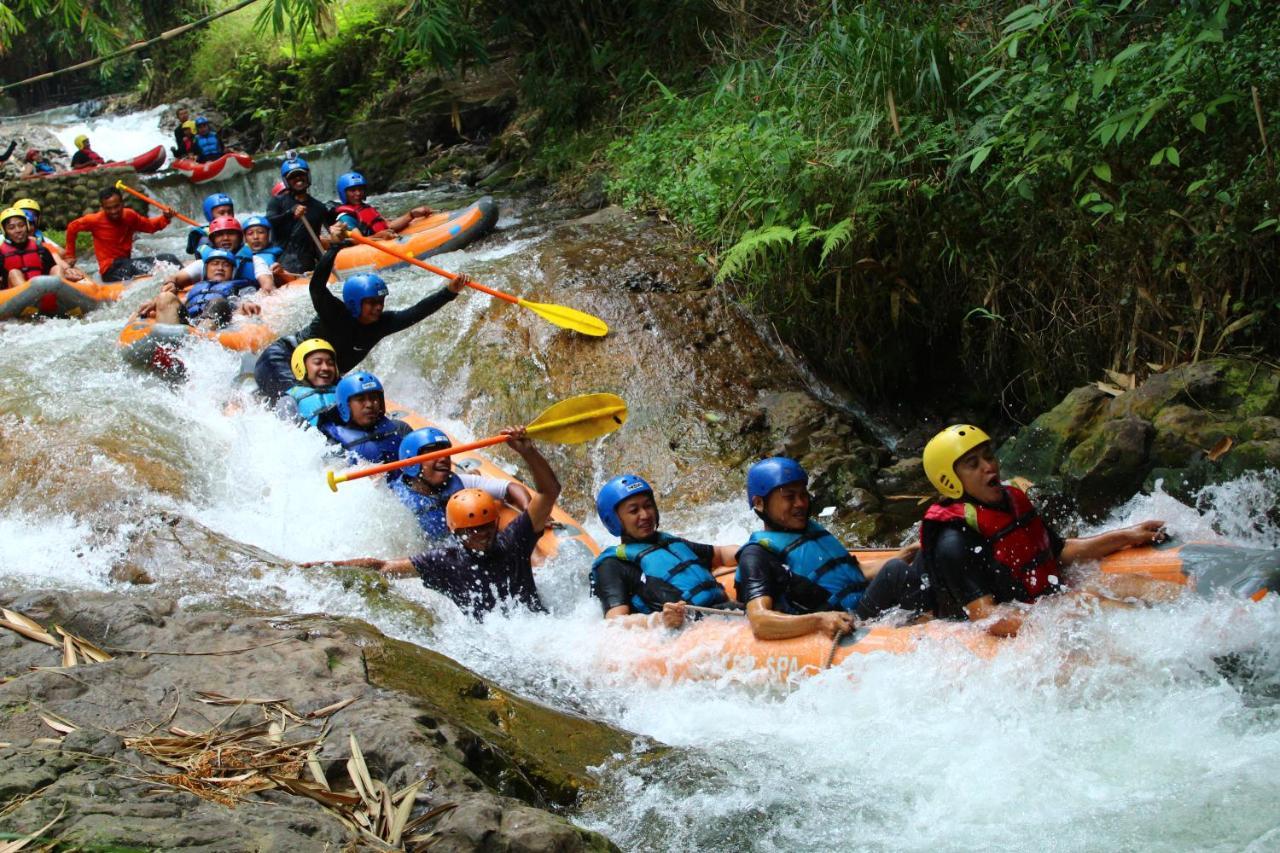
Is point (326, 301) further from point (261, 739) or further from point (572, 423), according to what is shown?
point (261, 739)

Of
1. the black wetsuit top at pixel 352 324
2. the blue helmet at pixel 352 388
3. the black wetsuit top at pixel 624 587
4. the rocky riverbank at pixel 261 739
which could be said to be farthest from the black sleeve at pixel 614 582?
the black wetsuit top at pixel 352 324

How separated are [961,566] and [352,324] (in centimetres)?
479

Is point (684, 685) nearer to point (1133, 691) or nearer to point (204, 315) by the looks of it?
point (1133, 691)

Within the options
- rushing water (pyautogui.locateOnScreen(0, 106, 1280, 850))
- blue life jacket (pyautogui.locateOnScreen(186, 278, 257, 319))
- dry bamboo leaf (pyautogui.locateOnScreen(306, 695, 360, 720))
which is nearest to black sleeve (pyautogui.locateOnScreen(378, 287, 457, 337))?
rushing water (pyautogui.locateOnScreen(0, 106, 1280, 850))

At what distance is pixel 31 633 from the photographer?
10.1ft

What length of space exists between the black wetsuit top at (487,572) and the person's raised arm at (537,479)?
79 mm

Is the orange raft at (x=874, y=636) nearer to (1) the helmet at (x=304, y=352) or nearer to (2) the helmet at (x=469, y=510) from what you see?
(2) the helmet at (x=469, y=510)

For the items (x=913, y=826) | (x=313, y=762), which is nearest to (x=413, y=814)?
(x=313, y=762)

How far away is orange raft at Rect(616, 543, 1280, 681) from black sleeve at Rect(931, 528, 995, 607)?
109 millimetres

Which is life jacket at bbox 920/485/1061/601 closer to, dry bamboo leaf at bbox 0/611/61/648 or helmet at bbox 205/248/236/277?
dry bamboo leaf at bbox 0/611/61/648

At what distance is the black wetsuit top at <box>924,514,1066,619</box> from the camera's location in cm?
385

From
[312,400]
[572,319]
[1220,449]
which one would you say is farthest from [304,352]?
[1220,449]

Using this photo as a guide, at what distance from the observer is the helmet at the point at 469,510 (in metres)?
4.85

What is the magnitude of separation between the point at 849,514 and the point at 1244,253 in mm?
2227
